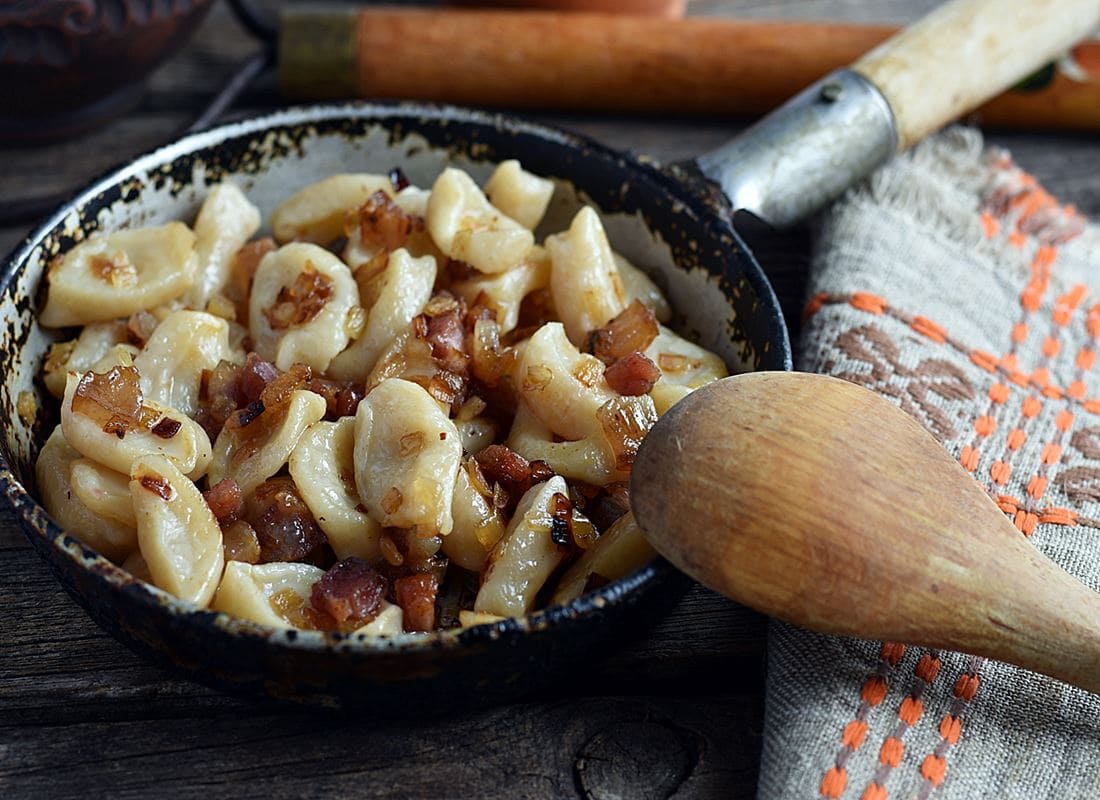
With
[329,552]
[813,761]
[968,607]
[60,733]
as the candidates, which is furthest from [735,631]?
[60,733]

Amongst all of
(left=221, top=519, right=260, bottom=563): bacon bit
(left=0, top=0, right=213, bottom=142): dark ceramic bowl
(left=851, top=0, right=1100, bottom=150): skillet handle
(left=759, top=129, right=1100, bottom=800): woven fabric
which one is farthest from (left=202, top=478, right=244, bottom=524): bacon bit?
(left=851, top=0, right=1100, bottom=150): skillet handle

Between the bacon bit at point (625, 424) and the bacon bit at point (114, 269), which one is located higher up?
the bacon bit at point (114, 269)

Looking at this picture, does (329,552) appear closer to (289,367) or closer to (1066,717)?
(289,367)

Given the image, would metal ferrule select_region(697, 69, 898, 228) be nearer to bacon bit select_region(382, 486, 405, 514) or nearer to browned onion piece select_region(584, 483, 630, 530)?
browned onion piece select_region(584, 483, 630, 530)

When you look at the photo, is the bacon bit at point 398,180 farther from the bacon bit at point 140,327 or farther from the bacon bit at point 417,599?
the bacon bit at point 417,599

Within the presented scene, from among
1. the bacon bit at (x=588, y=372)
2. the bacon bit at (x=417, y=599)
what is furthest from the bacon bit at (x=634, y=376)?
the bacon bit at (x=417, y=599)
